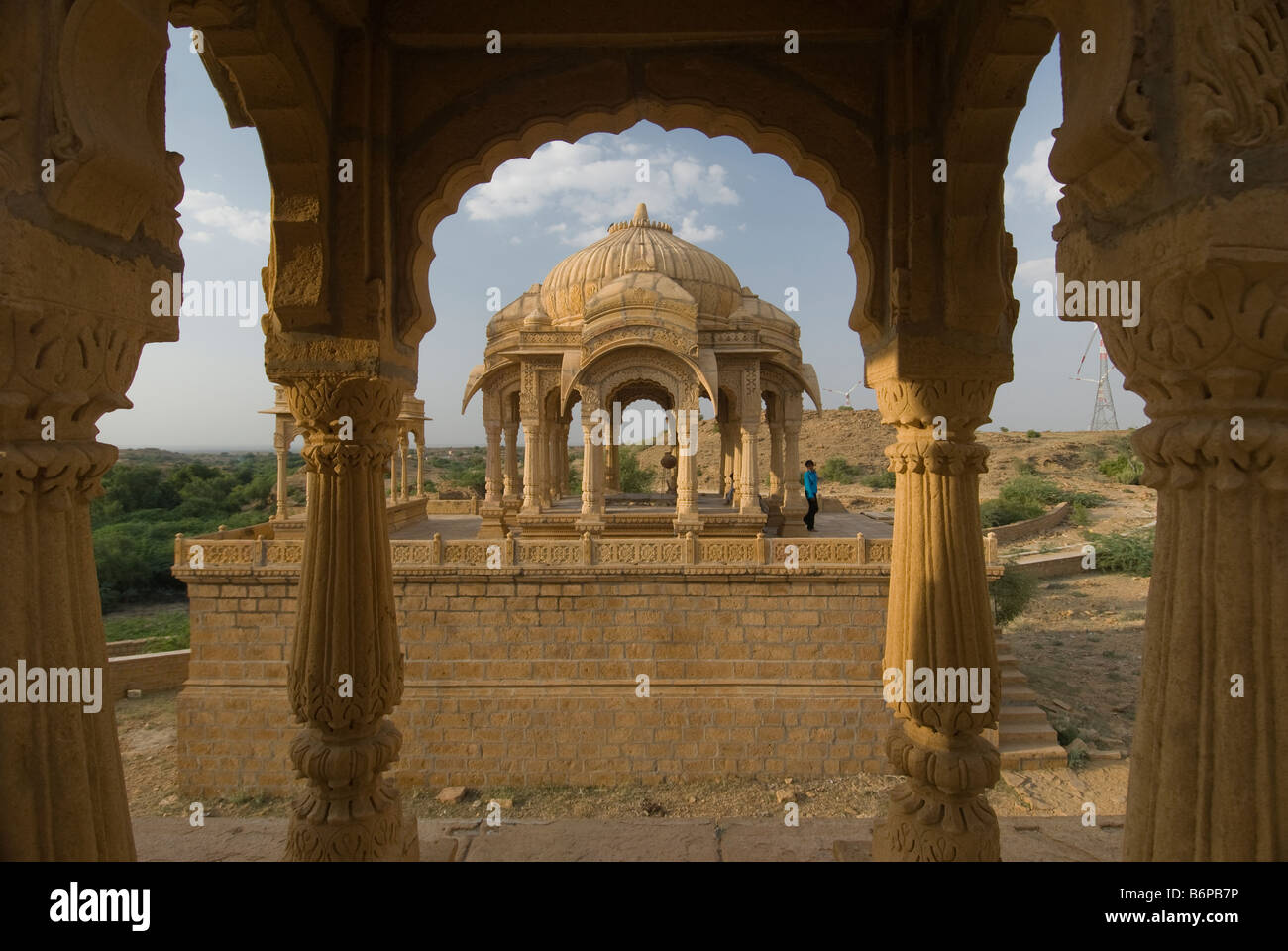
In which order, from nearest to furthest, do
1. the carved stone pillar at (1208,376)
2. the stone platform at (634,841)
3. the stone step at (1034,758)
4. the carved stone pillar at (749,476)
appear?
1. the carved stone pillar at (1208,376)
2. the stone platform at (634,841)
3. the stone step at (1034,758)
4. the carved stone pillar at (749,476)

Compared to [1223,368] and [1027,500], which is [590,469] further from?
[1027,500]

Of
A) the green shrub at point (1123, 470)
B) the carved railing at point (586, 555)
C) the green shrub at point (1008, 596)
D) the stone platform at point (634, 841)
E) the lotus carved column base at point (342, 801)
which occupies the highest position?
the green shrub at point (1123, 470)

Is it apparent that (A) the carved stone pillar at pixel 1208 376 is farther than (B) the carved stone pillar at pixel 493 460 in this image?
No

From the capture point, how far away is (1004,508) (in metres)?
29.7

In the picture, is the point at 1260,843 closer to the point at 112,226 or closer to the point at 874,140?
the point at 112,226

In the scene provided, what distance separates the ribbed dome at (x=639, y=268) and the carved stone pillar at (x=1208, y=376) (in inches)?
561

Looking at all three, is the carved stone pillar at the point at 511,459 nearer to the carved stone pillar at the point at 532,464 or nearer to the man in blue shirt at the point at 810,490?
Result: the carved stone pillar at the point at 532,464

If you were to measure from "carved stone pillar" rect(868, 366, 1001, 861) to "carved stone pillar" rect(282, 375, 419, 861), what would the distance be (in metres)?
2.65

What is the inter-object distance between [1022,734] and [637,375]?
28.7 feet

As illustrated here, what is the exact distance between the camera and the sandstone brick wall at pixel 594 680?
32.7 feet

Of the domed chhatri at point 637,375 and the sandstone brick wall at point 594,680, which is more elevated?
the domed chhatri at point 637,375

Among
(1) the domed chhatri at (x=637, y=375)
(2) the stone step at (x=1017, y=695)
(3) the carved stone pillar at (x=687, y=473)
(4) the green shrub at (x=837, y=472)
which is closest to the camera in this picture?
(2) the stone step at (x=1017, y=695)

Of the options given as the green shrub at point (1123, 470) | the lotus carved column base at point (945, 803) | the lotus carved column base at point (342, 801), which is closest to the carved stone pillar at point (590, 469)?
the lotus carved column base at point (342, 801)

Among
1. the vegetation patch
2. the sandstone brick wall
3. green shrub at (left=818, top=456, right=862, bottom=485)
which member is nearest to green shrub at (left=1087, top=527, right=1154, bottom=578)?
the sandstone brick wall
